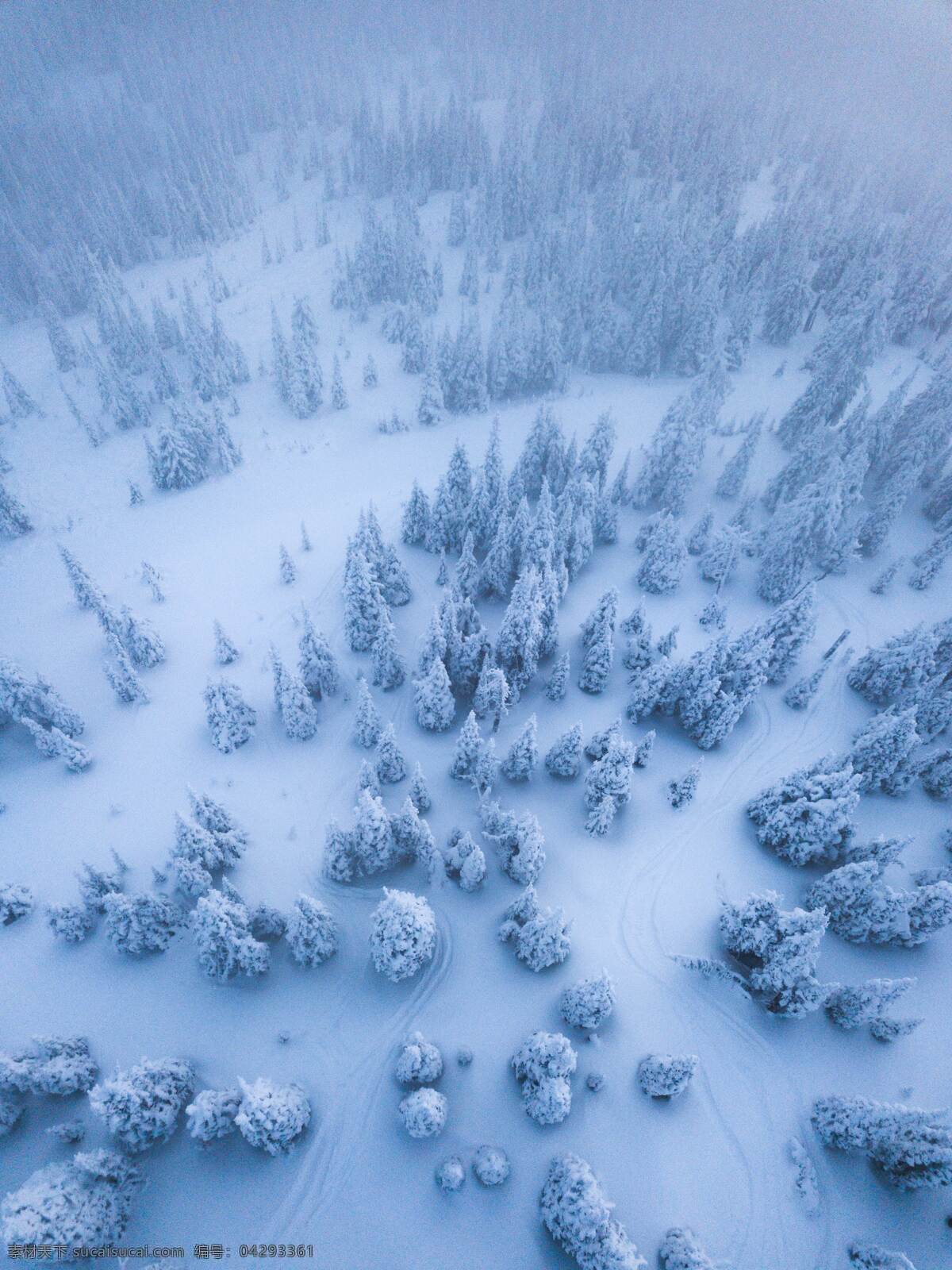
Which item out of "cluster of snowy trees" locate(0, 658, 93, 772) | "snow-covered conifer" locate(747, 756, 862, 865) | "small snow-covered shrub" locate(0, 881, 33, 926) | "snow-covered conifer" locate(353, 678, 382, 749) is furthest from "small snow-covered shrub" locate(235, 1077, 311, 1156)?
"snow-covered conifer" locate(747, 756, 862, 865)

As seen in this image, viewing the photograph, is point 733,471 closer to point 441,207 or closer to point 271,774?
point 271,774

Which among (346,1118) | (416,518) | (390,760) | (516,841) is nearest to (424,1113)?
(346,1118)

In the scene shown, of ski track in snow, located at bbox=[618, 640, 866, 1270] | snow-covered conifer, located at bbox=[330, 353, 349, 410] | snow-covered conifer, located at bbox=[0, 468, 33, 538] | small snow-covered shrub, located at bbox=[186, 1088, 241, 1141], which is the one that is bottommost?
ski track in snow, located at bbox=[618, 640, 866, 1270]

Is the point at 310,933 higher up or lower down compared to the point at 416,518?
lower down

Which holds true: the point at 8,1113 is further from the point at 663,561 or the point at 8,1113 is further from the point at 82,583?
the point at 663,561

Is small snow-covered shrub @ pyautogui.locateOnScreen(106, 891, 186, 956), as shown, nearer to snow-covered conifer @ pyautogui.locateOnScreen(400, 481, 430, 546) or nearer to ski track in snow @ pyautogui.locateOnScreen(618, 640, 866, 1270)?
ski track in snow @ pyautogui.locateOnScreen(618, 640, 866, 1270)
